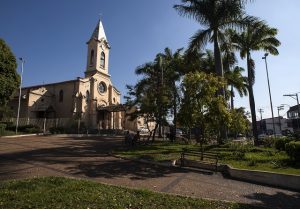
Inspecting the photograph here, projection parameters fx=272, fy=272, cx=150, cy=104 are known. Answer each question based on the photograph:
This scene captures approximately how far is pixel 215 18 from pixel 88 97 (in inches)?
1050

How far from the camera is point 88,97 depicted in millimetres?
42500

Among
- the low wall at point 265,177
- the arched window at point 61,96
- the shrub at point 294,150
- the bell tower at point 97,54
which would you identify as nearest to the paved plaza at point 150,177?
the low wall at point 265,177

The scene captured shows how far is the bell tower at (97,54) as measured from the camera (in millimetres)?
45219

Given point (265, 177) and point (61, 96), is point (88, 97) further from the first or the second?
point (265, 177)

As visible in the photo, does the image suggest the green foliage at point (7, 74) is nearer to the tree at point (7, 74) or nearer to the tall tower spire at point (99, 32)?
the tree at point (7, 74)

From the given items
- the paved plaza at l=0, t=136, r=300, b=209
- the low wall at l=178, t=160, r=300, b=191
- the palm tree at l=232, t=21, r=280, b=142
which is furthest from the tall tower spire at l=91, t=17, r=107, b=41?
the low wall at l=178, t=160, r=300, b=191

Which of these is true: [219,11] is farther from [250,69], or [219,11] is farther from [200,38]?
[250,69]

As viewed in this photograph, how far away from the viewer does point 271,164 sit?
13.6 metres

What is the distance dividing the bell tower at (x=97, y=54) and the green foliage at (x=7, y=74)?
53.3 ft

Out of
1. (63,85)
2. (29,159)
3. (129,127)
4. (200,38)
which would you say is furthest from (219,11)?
(129,127)

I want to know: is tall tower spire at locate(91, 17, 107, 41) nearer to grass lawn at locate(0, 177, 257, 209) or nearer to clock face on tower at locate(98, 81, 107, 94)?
clock face on tower at locate(98, 81, 107, 94)

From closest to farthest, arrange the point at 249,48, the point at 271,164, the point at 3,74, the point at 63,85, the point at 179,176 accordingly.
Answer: the point at 179,176 → the point at 271,164 → the point at 249,48 → the point at 3,74 → the point at 63,85

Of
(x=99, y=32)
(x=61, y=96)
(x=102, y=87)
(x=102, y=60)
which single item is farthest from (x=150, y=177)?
(x=99, y=32)

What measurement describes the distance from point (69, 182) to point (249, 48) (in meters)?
22.5
